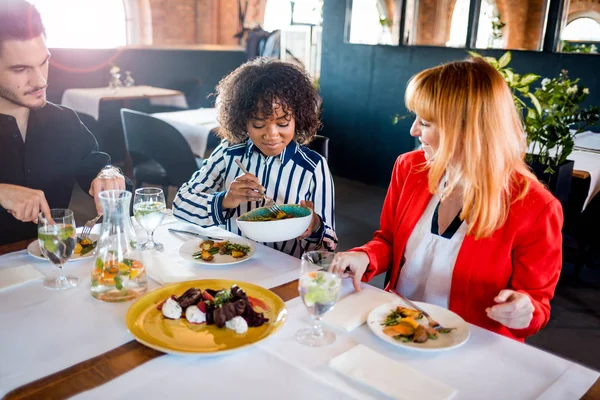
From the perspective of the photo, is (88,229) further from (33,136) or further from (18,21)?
(18,21)

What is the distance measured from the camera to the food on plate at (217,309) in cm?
99

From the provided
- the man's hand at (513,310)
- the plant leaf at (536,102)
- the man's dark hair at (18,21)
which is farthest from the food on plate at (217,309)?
the plant leaf at (536,102)

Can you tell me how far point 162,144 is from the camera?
3.31 meters

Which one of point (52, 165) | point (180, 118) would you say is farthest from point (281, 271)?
point (180, 118)

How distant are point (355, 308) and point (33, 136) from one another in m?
1.28

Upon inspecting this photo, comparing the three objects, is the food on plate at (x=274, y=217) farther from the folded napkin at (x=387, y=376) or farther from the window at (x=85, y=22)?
the window at (x=85, y=22)

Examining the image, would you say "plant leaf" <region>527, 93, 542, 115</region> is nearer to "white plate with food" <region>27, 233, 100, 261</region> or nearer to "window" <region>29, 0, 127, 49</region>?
"white plate with food" <region>27, 233, 100, 261</region>

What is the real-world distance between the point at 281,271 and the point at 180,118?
2.95m

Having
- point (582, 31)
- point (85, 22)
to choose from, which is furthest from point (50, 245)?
point (85, 22)

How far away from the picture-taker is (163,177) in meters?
3.43

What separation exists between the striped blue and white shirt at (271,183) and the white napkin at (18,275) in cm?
51

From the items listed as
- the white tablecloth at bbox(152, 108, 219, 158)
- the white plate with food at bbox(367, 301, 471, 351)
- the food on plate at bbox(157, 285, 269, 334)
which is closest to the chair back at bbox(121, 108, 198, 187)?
the white tablecloth at bbox(152, 108, 219, 158)

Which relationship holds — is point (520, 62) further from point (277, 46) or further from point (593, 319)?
point (277, 46)

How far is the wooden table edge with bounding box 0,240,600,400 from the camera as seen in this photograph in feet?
2.63
